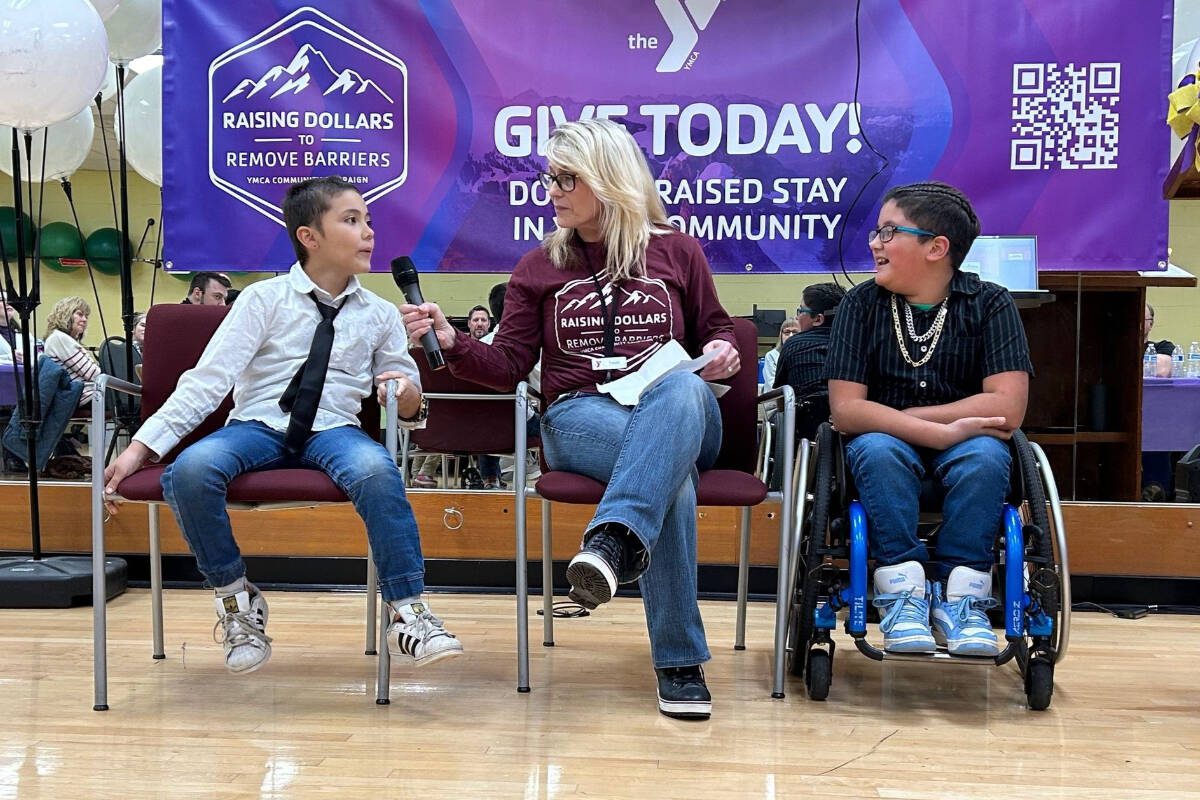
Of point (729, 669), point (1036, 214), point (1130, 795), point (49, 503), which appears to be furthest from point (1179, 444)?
point (49, 503)

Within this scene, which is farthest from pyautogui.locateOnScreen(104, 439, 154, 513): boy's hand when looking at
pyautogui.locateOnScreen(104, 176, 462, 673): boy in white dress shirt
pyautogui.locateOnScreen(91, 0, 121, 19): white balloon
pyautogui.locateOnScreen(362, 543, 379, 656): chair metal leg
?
pyautogui.locateOnScreen(91, 0, 121, 19): white balloon

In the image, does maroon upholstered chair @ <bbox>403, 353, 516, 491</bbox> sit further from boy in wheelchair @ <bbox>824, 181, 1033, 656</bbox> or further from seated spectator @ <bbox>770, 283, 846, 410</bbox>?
boy in wheelchair @ <bbox>824, 181, 1033, 656</bbox>

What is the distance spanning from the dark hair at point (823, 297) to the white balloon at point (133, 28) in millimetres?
2301

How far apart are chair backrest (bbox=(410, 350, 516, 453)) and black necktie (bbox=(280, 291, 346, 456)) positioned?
949 mm

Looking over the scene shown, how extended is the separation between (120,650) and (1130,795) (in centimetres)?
197

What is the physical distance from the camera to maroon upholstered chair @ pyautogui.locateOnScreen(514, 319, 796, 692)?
1966 millimetres

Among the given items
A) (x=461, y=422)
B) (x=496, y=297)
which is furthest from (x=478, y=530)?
(x=496, y=297)

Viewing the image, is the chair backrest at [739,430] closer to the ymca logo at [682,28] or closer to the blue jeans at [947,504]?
the blue jeans at [947,504]

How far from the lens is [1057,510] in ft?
6.18

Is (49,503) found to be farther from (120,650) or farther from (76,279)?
(76,279)

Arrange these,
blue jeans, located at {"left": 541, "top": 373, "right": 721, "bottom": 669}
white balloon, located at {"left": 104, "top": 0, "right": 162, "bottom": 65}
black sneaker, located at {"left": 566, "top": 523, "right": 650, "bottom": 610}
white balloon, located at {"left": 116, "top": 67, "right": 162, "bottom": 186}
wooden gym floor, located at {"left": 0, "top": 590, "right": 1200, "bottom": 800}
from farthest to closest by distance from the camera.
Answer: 1. white balloon, located at {"left": 116, "top": 67, "right": 162, "bottom": 186}
2. white balloon, located at {"left": 104, "top": 0, "right": 162, "bottom": 65}
3. blue jeans, located at {"left": 541, "top": 373, "right": 721, "bottom": 669}
4. black sneaker, located at {"left": 566, "top": 523, "right": 650, "bottom": 610}
5. wooden gym floor, located at {"left": 0, "top": 590, "right": 1200, "bottom": 800}

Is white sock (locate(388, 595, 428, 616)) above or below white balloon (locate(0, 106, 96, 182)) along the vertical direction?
below

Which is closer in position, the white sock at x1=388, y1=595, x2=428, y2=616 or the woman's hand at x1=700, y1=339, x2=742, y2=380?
the white sock at x1=388, y1=595, x2=428, y2=616

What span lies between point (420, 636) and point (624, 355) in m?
0.66
